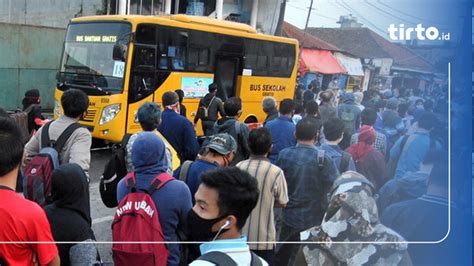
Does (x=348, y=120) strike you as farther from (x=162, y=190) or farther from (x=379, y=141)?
(x=162, y=190)

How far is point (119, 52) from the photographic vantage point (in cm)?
487

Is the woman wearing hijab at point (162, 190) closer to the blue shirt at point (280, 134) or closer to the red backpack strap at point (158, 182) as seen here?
the red backpack strap at point (158, 182)

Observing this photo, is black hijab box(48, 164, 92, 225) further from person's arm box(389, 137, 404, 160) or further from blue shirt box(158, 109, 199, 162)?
blue shirt box(158, 109, 199, 162)

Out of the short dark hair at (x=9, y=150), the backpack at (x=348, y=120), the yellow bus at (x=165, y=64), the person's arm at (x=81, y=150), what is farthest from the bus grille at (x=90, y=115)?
the backpack at (x=348, y=120)

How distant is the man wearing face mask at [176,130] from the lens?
12.7 ft

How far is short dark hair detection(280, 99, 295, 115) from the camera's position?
2.24 m

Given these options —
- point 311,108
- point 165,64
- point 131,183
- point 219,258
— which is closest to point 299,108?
point 311,108

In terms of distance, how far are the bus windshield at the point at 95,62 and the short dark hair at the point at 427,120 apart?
9.33 ft

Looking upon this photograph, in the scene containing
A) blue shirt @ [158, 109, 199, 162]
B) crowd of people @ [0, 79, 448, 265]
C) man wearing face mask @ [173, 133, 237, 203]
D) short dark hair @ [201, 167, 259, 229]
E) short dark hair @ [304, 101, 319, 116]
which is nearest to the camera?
short dark hair @ [201, 167, 259, 229]

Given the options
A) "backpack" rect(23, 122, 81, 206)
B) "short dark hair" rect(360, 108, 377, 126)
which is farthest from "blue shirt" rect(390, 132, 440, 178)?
"backpack" rect(23, 122, 81, 206)

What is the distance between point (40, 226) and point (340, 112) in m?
1.23

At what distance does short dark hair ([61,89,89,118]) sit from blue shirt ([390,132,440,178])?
1882 millimetres

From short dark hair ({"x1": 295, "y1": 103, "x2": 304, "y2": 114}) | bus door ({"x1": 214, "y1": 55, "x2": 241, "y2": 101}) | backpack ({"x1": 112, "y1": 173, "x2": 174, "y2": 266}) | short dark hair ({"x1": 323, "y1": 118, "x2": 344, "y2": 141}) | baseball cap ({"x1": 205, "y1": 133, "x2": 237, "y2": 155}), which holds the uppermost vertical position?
bus door ({"x1": 214, "y1": 55, "x2": 241, "y2": 101})

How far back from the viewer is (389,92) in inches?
74.1
